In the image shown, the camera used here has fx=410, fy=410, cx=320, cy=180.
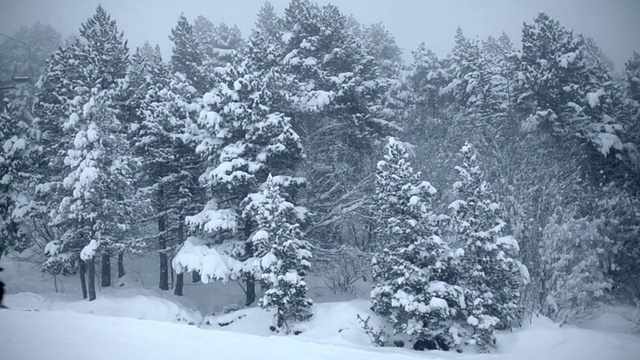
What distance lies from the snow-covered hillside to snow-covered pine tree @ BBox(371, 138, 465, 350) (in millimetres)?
1839

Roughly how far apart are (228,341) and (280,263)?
20.9 ft

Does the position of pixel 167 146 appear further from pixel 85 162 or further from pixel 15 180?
pixel 15 180

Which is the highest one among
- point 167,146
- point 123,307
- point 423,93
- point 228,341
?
point 423,93

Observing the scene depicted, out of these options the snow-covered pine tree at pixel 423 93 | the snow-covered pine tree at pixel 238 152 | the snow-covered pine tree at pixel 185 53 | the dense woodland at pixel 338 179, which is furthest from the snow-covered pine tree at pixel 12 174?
the snow-covered pine tree at pixel 423 93

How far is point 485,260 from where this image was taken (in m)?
15.5

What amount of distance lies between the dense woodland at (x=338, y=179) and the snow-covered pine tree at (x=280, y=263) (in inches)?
3.2

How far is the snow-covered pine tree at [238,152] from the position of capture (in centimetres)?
1861

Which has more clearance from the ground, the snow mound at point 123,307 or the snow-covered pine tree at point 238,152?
the snow-covered pine tree at point 238,152

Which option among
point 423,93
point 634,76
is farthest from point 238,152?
point 634,76

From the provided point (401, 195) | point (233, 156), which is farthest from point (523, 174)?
point (233, 156)

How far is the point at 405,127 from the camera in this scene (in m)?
27.4

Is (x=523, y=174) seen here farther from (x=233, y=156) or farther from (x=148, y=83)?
(x=148, y=83)

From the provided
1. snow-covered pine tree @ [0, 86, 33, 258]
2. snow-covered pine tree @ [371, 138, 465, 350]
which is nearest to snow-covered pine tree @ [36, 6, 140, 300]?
snow-covered pine tree @ [0, 86, 33, 258]

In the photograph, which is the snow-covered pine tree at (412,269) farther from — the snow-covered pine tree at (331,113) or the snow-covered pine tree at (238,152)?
the snow-covered pine tree at (331,113)
